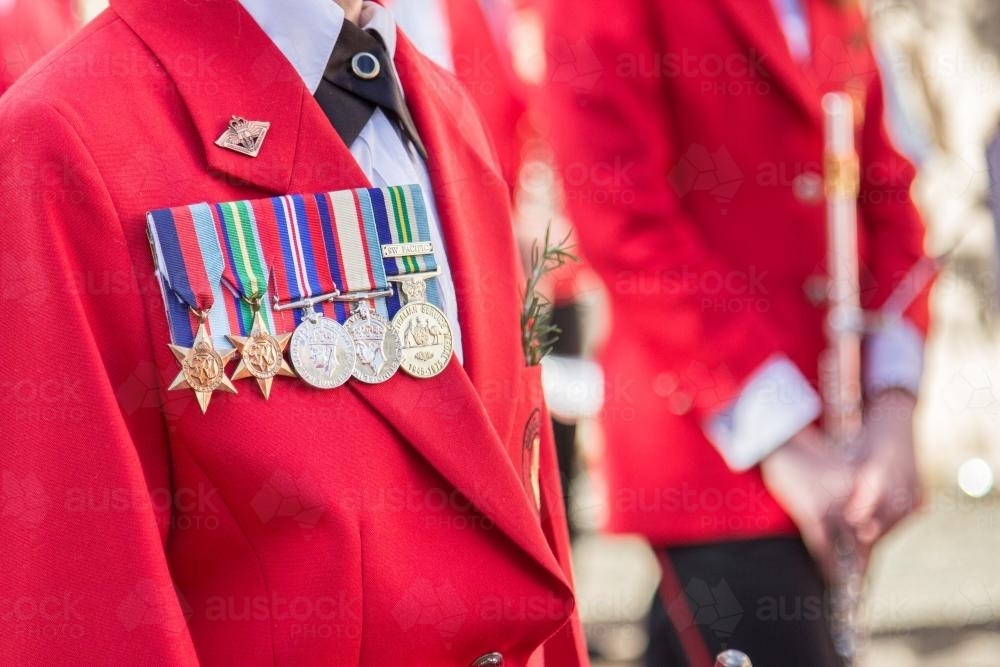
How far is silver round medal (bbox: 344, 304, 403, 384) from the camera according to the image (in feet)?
4.75

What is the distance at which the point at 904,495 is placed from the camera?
2.52 meters

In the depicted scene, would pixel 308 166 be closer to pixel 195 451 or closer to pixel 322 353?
pixel 322 353

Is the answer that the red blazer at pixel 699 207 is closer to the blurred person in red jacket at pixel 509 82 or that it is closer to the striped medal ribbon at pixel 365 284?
the striped medal ribbon at pixel 365 284

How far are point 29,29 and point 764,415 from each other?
1695mm

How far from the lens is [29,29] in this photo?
10.1ft

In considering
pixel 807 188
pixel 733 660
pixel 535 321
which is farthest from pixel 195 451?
pixel 807 188

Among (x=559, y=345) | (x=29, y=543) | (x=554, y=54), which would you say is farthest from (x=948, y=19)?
(x=29, y=543)

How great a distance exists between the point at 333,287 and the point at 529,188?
2484 mm

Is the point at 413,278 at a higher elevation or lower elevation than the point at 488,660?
higher

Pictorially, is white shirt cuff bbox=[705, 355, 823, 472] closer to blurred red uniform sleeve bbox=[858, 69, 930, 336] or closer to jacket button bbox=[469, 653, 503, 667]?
blurred red uniform sleeve bbox=[858, 69, 930, 336]

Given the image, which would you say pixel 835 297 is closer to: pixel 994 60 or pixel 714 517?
pixel 714 517

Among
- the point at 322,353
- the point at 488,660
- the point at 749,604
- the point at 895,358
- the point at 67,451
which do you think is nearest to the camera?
the point at 67,451

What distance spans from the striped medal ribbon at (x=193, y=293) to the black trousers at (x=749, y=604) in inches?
49.5

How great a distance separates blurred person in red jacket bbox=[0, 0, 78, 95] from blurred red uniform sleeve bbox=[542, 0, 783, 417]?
1.08 meters
